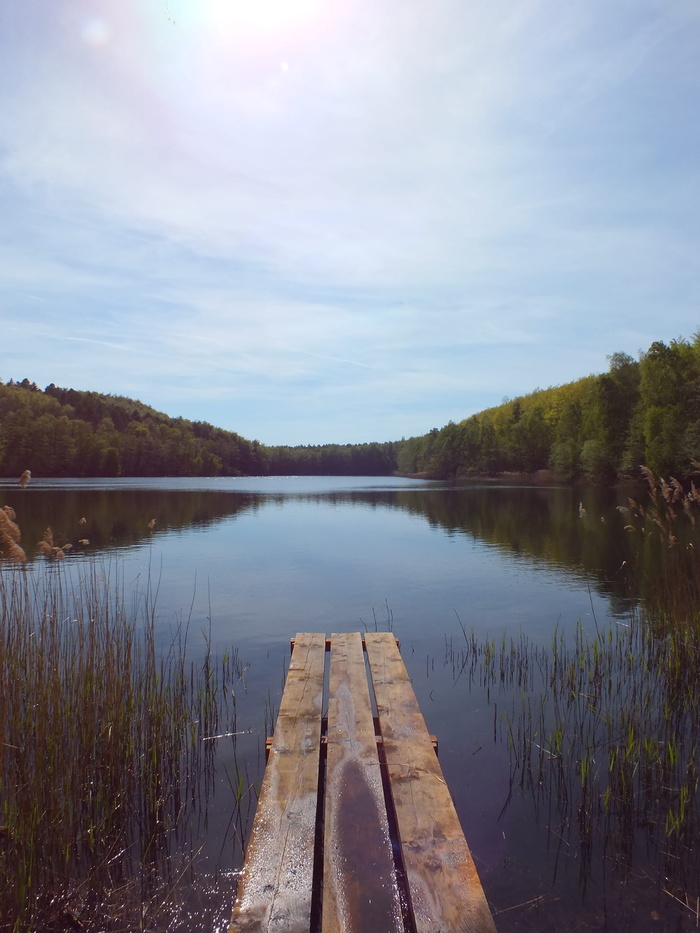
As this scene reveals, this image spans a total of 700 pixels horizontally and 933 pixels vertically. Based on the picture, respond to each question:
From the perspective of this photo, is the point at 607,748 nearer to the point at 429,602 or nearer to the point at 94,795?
the point at 94,795

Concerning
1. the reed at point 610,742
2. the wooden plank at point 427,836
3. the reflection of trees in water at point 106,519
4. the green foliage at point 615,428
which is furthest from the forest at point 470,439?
the wooden plank at point 427,836

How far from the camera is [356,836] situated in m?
3.28

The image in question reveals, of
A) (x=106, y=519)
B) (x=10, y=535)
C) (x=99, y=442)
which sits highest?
(x=99, y=442)

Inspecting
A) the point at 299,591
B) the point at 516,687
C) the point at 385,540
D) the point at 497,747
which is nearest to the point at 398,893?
the point at 497,747

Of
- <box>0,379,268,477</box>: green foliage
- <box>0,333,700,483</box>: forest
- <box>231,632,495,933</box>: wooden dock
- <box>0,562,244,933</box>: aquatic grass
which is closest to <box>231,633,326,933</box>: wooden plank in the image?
<box>231,632,495,933</box>: wooden dock

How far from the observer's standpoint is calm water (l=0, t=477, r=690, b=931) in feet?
13.5

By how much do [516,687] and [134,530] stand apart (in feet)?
66.9

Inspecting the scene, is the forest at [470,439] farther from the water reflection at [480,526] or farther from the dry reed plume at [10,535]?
the dry reed plume at [10,535]

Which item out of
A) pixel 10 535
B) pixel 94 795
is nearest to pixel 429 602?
pixel 94 795

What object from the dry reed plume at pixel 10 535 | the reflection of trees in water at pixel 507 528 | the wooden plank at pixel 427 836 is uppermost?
the dry reed plume at pixel 10 535

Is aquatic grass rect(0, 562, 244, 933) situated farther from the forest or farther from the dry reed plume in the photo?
the forest

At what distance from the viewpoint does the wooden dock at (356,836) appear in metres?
2.72

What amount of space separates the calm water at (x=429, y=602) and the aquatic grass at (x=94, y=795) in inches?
13.4

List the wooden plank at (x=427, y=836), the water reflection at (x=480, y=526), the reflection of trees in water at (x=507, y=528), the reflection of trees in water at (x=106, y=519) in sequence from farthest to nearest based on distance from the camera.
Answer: the reflection of trees in water at (x=106, y=519) → the water reflection at (x=480, y=526) → the reflection of trees in water at (x=507, y=528) → the wooden plank at (x=427, y=836)
